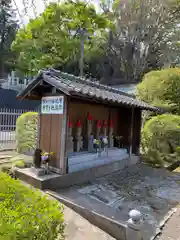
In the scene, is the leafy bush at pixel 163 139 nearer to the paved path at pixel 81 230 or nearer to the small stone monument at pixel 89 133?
the small stone monument at pixel 89 133

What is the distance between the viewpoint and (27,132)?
7.20 m

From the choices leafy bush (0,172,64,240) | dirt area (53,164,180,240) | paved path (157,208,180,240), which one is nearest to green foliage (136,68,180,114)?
dirt area (53,164,180,240)

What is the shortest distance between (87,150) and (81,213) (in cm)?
283

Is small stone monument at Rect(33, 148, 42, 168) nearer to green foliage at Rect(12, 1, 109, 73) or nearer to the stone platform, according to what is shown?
the stone platform

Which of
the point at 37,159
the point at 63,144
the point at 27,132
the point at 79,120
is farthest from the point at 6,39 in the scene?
the point at 63,144

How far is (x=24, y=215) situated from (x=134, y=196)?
3.63 meters

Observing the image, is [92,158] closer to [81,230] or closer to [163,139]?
[81,230]

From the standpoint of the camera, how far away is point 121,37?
20219mm

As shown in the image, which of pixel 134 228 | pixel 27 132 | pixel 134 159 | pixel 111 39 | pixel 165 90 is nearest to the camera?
pixel 134 228

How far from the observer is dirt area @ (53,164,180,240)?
363cm

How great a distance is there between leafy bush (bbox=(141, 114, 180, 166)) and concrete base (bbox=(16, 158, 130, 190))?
118 inches

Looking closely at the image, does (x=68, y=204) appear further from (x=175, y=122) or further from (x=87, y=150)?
(x=175, y=122)

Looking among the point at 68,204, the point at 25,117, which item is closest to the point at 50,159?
the point at 68,204

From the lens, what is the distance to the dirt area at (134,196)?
11.9ft
